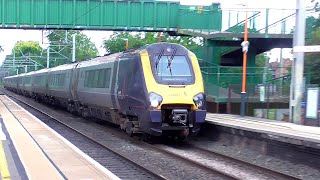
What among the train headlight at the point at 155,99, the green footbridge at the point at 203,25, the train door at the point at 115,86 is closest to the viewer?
the train headlight at the point at 155,99

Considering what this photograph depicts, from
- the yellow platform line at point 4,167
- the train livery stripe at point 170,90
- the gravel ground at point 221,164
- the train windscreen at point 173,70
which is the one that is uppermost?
the train windscreen at point 173,70

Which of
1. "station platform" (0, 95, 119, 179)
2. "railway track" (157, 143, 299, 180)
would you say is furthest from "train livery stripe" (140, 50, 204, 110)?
"station platform" (0, 95, 119, 179)

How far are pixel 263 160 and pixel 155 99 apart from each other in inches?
132

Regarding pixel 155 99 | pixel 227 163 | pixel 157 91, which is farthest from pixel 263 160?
pixel 157 91

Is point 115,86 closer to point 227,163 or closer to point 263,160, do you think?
point 227,163

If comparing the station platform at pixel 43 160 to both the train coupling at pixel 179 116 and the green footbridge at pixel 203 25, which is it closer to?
the train coupling at pixel 179 116

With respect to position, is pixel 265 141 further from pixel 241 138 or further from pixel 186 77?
pixel 186 77

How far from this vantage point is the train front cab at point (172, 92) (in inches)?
520

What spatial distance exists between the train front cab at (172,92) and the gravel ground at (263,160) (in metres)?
1.11

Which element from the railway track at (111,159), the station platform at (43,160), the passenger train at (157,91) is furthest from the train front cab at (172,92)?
the station platform at (43,160)

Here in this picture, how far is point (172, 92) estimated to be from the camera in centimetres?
1343

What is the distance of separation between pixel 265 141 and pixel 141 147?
361 cm

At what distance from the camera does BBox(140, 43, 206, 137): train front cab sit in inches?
520

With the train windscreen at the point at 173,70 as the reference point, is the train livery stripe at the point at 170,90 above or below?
below
